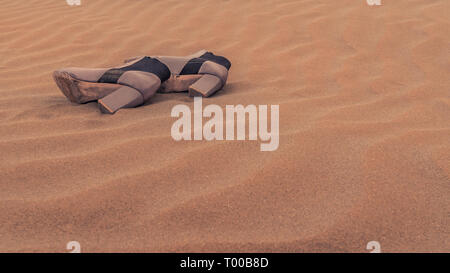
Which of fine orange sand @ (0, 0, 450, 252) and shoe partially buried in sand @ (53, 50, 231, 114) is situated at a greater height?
shoe partially buried in sand @ (53, 50, 231, 114)

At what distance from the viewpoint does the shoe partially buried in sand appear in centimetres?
198

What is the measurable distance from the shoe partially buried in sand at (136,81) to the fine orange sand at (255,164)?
7 cm

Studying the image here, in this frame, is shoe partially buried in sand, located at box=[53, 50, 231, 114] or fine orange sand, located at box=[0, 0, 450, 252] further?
shoe partially buried in sand, located at box=[53, 50, 231, 114]

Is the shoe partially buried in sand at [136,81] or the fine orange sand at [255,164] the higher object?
the shoe partially buried in sand at [136,81]

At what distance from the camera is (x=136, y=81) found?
1992 millimetres

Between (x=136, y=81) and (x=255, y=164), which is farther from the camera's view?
(x=136, y=81)

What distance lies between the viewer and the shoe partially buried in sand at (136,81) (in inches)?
77.8

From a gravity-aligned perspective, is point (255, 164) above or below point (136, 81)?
below

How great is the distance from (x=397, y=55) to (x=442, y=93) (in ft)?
2.26

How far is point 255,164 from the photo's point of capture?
1.41m

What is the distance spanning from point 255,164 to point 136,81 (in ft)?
2.93

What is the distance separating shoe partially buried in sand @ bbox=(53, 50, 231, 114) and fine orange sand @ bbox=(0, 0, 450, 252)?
0.07 meters

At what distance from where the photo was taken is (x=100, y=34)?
3.42 m
